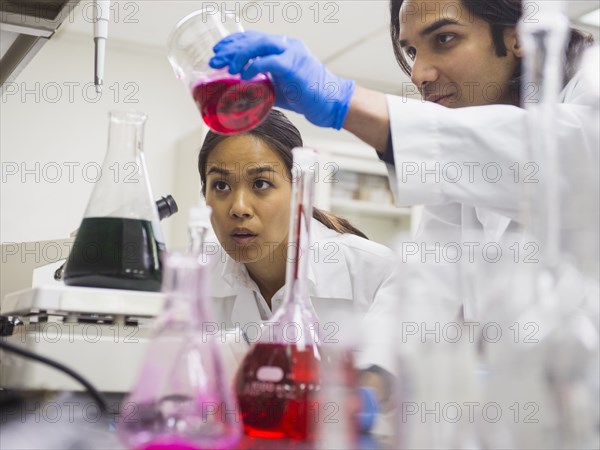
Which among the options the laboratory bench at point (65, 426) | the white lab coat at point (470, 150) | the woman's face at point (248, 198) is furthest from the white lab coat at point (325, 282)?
the laboratory bench at point (65, 426)

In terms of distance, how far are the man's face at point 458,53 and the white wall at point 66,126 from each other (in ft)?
8.90

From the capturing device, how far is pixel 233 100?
2.73ft

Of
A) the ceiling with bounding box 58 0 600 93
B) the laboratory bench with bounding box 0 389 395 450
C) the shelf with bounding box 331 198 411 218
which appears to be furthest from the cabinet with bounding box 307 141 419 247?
the laboratory bench with bounding box 0 389 395 450

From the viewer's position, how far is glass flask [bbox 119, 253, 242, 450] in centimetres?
51

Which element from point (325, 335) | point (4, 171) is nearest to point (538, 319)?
point (325, 335)

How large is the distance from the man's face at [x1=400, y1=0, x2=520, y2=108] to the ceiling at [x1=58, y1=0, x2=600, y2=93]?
6.97 ft

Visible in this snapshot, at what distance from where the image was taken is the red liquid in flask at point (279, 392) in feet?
1.95

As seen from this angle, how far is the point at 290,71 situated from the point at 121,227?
254 millimetres

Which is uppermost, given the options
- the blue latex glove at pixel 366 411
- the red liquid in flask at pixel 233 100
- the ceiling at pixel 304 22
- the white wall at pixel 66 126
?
the ceiling at pixel 304 22

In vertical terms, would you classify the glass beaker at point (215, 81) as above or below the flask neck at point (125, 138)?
above

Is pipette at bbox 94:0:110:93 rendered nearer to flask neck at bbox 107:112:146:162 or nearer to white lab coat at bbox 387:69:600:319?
flask neck at bbox 107:112:146:162

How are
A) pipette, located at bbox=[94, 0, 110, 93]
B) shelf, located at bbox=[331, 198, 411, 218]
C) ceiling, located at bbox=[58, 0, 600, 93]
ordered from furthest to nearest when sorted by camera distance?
shelf, located at bbox=[331, 198, 411, 218], ceiling, located at bbox=[58, 0, 600, 93], pipette, located at bbox=[94, 0, 110, 93]

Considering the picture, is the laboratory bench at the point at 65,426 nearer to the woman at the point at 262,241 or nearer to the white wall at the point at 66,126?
the woman at the point at 262,241

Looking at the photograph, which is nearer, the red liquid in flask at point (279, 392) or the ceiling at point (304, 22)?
the red liquid in flask at point (279, 392)
